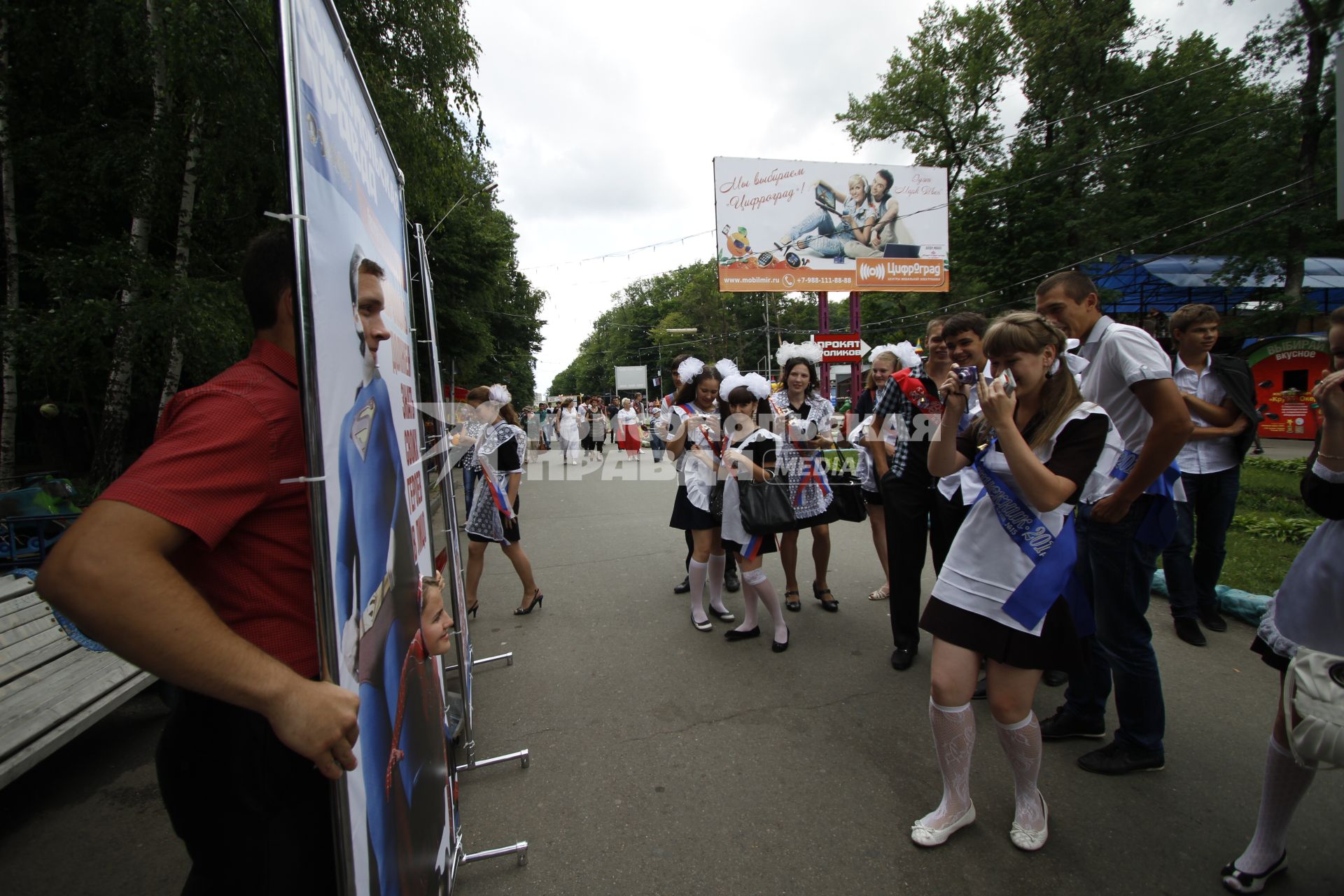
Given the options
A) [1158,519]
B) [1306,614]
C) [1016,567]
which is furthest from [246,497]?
[1158,519]

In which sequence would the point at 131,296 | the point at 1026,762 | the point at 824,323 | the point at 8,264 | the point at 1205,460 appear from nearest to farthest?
1. the point at 1026,762
2. the point at 1205,460
3. the point at 131,296
4. the point at 8,264
5. the point at 824,323

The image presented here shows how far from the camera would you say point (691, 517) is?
4.53m

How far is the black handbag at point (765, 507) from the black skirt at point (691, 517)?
10.0 inches

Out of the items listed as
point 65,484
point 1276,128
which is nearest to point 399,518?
point 65,484

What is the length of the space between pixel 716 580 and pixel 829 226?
1679cm

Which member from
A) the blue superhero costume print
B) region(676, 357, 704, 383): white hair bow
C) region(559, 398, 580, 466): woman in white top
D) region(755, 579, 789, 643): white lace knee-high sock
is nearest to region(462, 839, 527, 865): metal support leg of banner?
the blue superhero costume print

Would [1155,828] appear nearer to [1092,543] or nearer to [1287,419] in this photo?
[1092,543]

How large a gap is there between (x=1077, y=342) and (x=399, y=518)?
254cm

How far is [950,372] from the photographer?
228 centimetres

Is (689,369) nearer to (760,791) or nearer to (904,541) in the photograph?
(904,541)

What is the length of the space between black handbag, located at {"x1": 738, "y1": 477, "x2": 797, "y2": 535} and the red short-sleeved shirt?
3144 mm

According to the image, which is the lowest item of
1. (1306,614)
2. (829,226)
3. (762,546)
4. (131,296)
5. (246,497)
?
(762,546)

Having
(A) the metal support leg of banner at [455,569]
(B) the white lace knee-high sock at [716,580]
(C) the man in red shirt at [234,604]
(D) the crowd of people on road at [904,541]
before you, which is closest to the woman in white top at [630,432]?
(B) the white lace knee-high sock at [716,580]

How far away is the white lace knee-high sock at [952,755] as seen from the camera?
2.26 metres
